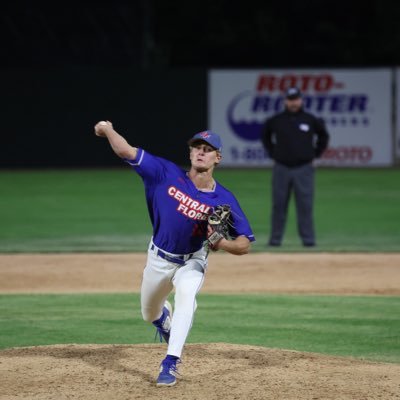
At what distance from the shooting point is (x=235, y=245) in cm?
681

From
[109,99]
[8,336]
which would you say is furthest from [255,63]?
[8,336]

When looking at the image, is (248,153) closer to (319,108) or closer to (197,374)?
(319,108)

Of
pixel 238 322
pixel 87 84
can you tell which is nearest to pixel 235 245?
pixel 238 322

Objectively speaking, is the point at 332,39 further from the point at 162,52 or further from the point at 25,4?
the point at 25,4

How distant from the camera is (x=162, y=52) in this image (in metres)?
33.3

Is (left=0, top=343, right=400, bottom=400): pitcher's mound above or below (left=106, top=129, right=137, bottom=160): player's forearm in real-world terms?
below

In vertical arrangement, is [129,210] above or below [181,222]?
above

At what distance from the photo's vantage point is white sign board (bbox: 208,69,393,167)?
2730cm

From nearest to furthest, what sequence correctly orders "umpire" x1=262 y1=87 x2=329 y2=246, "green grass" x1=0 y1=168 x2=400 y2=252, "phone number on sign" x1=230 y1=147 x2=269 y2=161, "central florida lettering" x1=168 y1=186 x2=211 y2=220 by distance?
"central florida lettering" x1=168 y1=186 x2=211 y2=220 → "umpire" x1=262 y1=87 x2=329 y2=246 → "green grass" x1=0 y1=168 x2=400 y2=252 → "phone number on sign" x1=230 y1=147 x2=269 y2=161

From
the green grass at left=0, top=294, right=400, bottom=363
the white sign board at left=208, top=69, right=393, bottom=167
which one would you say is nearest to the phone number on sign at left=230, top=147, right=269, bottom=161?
the white sign board at left=208, top=69, right=393, bottom=167

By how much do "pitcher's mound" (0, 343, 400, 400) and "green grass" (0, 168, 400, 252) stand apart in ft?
22.1

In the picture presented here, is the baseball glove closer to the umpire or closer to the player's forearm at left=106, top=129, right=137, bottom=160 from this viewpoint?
the player's forearm at left=106, top=129, right=137, bottom=160

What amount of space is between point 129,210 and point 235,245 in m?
13.3

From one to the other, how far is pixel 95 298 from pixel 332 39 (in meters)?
25.2
